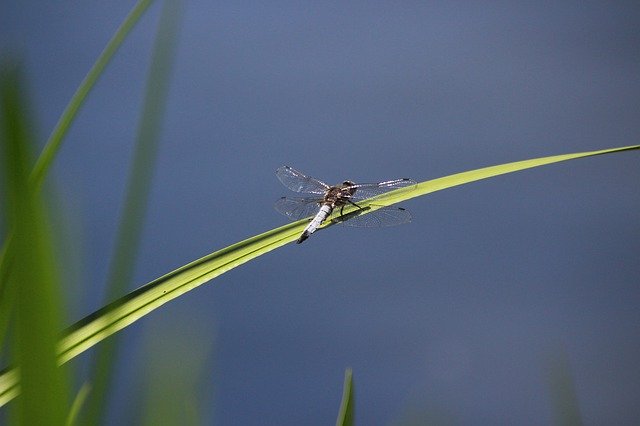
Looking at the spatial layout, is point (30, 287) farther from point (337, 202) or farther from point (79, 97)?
point (337, 202)

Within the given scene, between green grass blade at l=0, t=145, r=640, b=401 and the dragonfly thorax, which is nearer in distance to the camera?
green grass blade at l=0, t=145, r=640, b=401

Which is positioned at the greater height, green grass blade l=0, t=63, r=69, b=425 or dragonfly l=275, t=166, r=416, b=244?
dragonfly l=275, t=166, r=416, b=244

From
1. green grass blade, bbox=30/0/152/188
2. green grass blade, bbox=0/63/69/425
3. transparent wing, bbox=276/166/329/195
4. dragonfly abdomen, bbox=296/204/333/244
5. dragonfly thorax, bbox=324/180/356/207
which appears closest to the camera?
green grass blade, bbox=0/63/69/425

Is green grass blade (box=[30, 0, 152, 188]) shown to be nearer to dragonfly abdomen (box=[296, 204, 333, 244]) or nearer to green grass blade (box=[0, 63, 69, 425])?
green grass blade (box=[0, 63, 69, 425])

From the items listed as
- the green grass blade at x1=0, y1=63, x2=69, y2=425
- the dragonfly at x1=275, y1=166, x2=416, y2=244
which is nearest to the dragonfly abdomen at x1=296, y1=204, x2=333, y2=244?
the dragonfly at x1=275, y1=166, x2=416, y2=244

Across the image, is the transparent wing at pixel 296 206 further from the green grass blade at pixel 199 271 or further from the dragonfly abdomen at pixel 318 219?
the green grass blade at pixel 199 271

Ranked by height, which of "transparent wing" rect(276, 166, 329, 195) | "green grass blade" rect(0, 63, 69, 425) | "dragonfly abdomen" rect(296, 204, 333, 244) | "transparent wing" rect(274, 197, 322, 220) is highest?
"transparent wing" rect(276, 166, 329, 195)

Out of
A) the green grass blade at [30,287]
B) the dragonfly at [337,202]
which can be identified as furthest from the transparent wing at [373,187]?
the green grass blade at [30,287]

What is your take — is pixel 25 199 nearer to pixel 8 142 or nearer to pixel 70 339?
pixel 8 142
